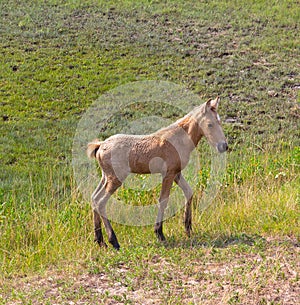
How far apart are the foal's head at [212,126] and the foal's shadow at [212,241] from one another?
985 mm

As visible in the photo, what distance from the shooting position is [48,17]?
71.3 feet

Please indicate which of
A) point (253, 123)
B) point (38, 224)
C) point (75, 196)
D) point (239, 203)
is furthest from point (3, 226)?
point (253, 123)

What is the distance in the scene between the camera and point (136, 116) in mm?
14078

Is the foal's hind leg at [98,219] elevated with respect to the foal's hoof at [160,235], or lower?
elevated

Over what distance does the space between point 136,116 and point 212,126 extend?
875 centimetres

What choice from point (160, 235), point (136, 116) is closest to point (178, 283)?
point (160, 235)

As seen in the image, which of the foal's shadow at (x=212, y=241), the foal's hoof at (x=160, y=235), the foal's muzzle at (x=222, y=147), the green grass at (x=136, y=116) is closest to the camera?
the green grass at (x=136, y=116)

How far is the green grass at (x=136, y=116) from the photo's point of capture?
5.07 m

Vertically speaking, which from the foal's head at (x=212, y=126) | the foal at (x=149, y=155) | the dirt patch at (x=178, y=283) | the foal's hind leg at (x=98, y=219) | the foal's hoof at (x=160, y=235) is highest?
the foal's head at (x=212, y=126)

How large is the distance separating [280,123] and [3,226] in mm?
8627

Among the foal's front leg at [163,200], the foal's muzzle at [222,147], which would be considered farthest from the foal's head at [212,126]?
the foal's front leg at [163,200]

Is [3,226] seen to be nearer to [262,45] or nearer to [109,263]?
[109,263]

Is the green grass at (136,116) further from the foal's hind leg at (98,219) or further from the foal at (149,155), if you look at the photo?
the foal at (149,155)

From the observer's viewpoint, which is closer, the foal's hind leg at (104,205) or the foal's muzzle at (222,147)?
the foal's muzzle at (222,147)
